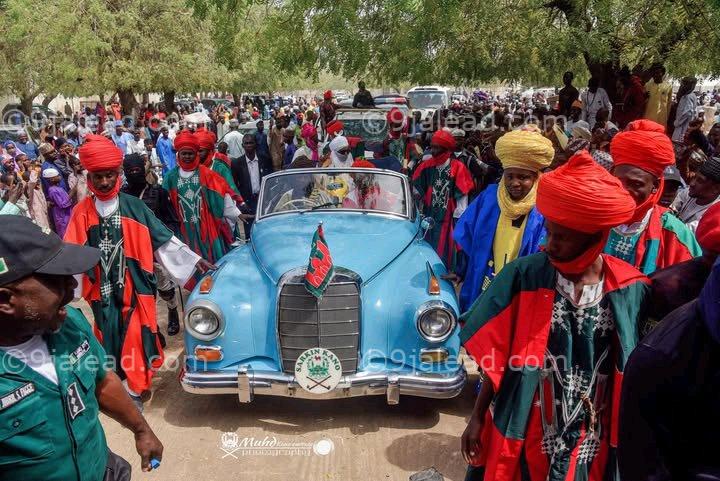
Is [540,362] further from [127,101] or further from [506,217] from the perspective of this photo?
[127,101]

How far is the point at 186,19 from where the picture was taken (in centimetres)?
2362

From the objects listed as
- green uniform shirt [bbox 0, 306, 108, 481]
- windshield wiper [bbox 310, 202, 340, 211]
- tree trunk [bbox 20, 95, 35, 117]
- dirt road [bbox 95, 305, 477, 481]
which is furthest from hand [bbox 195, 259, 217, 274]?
tree trunk [bbox 20, 95, 35, 117]

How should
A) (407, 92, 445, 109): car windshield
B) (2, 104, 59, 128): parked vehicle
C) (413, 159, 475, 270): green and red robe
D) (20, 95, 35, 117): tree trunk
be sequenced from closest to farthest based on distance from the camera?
(413, 159, 475, 270): green and red robe → (2, 104, 59, 128): parked vehicle → (407, 92, 445, 109): car windshield → (20, 95, 35, 117): tree trunk

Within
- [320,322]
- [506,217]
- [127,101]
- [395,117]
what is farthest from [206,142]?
[127,101]

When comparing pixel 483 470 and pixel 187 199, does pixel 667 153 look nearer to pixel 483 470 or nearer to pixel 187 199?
pixel 483 470

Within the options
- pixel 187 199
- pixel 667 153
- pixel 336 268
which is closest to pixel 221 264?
pixel 336 268

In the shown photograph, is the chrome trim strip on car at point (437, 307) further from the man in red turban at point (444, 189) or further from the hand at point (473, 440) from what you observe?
the man in red turban at point (444, 189)

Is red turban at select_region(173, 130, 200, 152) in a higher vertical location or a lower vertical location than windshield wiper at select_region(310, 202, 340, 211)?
→ higher

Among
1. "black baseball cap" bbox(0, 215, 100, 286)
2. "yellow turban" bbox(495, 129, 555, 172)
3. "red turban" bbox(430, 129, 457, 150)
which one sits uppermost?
"black baseball cap" bbox(0, 215, 100, 286)

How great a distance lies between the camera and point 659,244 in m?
3.08

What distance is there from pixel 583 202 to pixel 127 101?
25.9 m

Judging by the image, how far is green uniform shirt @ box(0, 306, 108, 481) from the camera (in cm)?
188

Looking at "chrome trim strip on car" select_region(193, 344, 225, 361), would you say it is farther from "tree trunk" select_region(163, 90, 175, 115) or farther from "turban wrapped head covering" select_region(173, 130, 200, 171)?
"tree trunk" select_region(163, 90, 175, 115)

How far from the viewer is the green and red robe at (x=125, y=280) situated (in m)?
4.34
